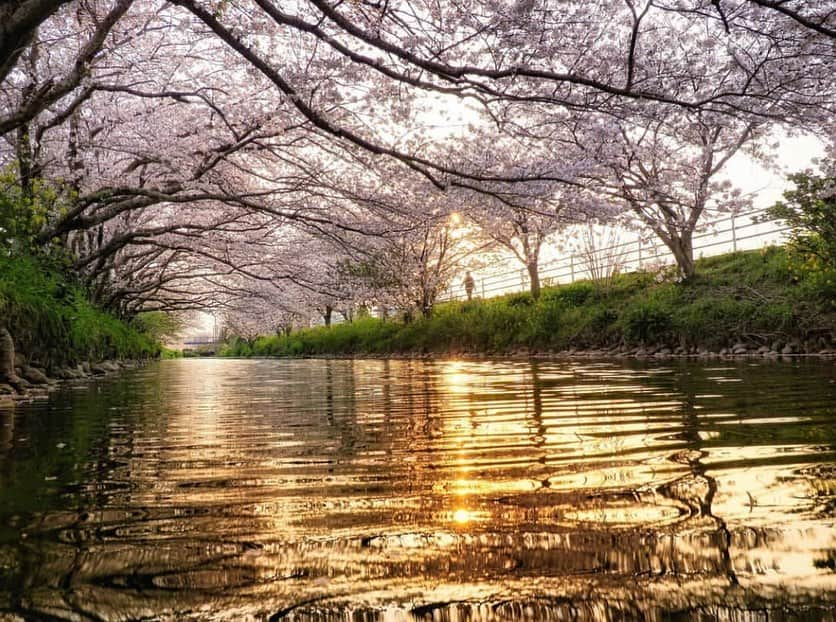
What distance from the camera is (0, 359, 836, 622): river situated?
2.94 feet

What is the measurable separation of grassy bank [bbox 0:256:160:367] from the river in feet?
19.3

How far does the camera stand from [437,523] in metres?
1.31

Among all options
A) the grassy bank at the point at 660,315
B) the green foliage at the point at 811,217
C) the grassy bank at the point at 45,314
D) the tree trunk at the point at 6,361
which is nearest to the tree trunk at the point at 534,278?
the grassy bank at the point at 660,315

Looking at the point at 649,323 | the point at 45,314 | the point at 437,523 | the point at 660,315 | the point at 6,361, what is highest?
the point at 45,314

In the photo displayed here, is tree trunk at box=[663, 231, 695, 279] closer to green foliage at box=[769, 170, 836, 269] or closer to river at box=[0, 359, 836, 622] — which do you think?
green foliage at box=[769, 170, 836, 269]

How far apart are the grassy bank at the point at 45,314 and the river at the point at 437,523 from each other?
5.90 m

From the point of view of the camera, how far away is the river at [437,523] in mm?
897

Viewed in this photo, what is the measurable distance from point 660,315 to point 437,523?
1339 cm

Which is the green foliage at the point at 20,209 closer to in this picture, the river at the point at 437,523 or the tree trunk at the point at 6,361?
the tree trunk at the point at 6,361

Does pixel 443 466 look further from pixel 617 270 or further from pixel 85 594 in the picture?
pixel 617 270

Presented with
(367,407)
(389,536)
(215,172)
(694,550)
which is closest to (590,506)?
(694,550)

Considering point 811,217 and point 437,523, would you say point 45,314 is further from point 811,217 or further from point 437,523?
point 811,217

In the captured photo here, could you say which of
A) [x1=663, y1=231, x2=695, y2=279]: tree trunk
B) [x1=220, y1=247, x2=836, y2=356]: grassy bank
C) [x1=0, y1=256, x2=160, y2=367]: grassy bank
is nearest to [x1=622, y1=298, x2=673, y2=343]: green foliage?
[x1=220, y1=247, x2=836, y2=356]: grassy bank

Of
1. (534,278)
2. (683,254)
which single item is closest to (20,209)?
(683,254)
